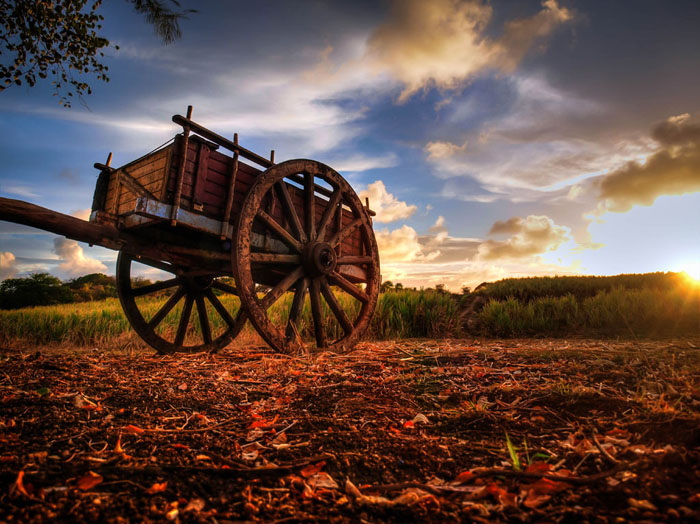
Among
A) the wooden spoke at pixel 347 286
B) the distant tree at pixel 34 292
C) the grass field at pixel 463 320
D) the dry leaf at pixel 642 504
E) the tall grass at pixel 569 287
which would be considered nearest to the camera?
the dry leaf at pixel 642 504

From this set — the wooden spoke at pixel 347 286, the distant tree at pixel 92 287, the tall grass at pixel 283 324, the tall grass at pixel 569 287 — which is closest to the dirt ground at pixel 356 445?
the wooden spoke at pixel 347 286

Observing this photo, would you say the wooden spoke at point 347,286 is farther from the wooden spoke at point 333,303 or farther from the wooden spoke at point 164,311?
the wooden spoke at point 164,311

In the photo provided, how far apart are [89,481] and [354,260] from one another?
4312 mm

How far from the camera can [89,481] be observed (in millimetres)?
1354

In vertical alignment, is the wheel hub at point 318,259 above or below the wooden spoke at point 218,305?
above

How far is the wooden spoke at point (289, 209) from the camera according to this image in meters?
4.59

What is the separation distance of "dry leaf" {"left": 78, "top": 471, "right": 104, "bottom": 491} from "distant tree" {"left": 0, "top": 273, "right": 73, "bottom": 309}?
17.9m

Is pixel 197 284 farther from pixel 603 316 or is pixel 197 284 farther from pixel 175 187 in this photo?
pixel 603 316

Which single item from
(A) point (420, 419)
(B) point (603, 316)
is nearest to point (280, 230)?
(A) point (420, 419)

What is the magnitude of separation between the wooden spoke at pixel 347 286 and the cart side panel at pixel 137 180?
7.39 feet

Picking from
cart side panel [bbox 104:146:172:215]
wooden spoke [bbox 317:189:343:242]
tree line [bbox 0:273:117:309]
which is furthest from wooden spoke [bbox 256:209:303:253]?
tree line [bbox 0:273:117:309]

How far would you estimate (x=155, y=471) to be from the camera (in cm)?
146

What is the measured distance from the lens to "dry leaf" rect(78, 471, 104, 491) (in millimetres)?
1328

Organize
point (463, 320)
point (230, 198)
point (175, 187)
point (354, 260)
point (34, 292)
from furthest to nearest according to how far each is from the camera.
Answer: point (34, 292)
point (463, 320)
point (354, 260)
point (230, 198)
point (175, 187)
